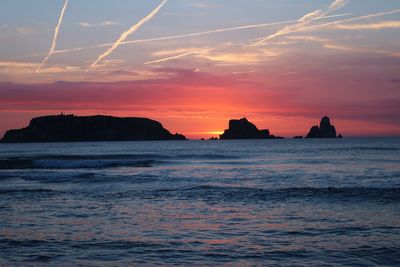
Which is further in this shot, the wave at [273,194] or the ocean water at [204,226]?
the wave at [273,194]

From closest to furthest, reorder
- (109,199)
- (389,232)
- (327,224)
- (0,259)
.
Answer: (0,259)
(389,232)
(327,224)
(109,199)

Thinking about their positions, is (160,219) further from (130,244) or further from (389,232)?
(389,232)

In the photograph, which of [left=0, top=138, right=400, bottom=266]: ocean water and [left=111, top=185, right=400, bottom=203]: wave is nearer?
[left=0, top=138, right=400, bottom=266]: ocean water

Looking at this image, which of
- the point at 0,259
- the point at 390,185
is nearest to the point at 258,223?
the point at 0,259

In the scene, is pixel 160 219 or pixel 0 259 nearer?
pixel 0 259

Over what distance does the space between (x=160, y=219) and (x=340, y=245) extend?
620cm

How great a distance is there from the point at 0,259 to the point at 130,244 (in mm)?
3141

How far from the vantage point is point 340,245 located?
11.2 metres

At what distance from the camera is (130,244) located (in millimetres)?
11562

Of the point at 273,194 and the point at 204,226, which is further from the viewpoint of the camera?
the point at 273,194

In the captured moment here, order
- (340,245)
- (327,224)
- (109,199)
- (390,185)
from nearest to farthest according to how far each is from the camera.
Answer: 1. (340,245)
2. (327,224)
3. (109,199)
4. (390,185)

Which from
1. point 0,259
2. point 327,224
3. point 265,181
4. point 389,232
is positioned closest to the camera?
point 0,259

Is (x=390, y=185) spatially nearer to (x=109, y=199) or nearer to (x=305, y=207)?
(x=305, y=207)

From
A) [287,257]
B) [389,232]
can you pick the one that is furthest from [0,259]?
[389,232]
